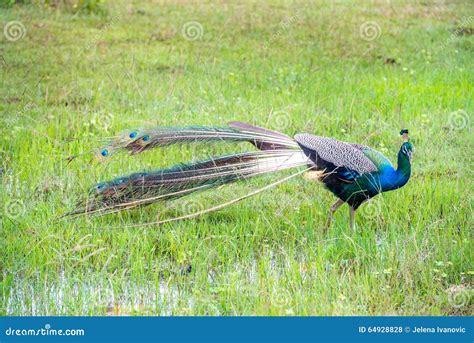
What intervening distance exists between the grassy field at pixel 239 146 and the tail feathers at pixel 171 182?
14 centimetres

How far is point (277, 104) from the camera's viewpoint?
22.8 ft

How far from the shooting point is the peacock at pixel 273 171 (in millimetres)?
4703

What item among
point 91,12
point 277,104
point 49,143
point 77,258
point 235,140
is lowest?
point 77,258

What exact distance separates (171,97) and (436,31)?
3.64m

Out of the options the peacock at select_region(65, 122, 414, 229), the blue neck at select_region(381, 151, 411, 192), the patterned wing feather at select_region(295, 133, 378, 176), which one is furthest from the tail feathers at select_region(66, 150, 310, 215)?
the blue neck at select_region(381, 151, 411, 192)

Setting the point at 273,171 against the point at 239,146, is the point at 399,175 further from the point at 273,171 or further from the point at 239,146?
the point at 239,146

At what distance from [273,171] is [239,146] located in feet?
3.57

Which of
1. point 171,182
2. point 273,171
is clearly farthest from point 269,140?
point 171,182

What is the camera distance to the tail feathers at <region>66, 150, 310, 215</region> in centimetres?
485

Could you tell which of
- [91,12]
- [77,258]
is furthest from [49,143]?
[91,12]

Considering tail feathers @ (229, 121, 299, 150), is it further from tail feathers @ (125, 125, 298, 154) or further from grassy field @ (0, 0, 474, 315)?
grassy field @ (0, 0, 474, 315)

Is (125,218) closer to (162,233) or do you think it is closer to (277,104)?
(162,233)

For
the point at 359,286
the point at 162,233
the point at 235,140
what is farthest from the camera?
the point at 235,140

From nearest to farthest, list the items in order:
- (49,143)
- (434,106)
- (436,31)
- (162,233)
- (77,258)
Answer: (77,258) < (162,233) < (49,143) < (434,106) < (436,31)
